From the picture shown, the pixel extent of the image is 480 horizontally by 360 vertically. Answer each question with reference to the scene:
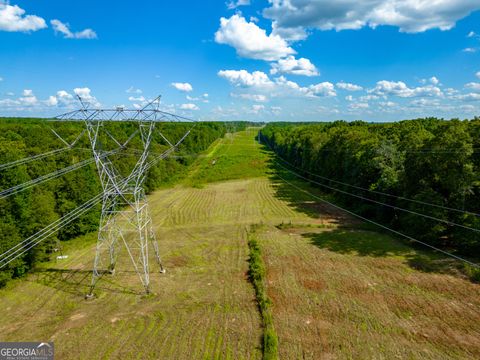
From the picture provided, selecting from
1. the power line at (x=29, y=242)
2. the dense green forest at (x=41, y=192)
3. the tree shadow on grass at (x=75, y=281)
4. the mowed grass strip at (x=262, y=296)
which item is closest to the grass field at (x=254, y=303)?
the tree shadow on grass at (x=75, y=281)

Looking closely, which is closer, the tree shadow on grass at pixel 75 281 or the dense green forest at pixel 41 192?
the tree shadow on grass at pixel 75 281

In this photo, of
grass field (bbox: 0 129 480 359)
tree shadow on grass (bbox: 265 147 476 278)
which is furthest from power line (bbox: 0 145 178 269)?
tree shadow on grass (bbox: 265 147 476 278)

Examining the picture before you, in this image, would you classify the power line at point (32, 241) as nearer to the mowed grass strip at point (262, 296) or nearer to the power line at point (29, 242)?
the power line at point (29, 242)

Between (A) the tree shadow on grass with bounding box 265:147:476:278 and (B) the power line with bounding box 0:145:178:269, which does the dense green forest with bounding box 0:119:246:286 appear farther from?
(A) the tree shadow on grass with bounding box 265:147:476:278

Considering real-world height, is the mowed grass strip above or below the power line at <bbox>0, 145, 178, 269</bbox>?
below

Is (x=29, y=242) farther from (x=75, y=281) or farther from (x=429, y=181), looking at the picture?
(x=429, y=181)
